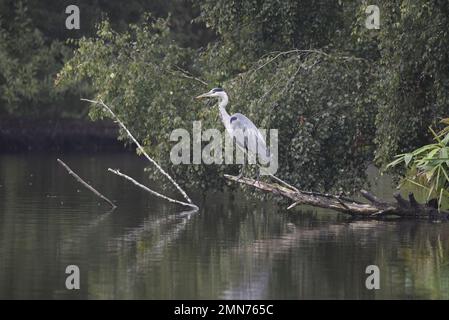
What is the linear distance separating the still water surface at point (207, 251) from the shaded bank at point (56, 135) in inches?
777

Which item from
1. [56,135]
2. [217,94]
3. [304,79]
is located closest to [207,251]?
[217,94]

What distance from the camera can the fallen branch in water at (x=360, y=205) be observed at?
21109mm

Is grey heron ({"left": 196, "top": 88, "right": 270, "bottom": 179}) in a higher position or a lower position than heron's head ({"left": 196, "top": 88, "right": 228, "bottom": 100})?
lower

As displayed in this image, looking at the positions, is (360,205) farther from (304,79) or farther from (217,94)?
(217,94)

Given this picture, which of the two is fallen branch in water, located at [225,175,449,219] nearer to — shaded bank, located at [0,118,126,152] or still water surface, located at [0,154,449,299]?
still water surface, located at [0,154,449,299]

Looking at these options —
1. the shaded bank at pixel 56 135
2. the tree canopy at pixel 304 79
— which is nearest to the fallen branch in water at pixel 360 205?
the tree canopy at pixel 304 79

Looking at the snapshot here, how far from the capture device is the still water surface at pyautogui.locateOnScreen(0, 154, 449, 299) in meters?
14.5

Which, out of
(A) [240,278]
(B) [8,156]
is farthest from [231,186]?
(B) [8,156]

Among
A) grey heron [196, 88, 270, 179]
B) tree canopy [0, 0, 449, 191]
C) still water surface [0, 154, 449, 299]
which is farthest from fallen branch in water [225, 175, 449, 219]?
tree canopy [0, 0, 449, 191]

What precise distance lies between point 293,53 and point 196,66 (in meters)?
3.03

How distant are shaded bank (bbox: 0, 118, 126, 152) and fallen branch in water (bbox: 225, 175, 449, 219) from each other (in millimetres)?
25366

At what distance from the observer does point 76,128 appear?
4788 centimetres

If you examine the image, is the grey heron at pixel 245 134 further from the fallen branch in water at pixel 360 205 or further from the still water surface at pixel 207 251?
the still water surface at pixel 207 251

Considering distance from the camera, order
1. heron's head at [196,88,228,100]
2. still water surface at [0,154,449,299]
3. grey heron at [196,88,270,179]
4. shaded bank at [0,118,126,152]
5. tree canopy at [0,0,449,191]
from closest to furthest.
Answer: still water surface at [0,154,449,299], tree canopy at [0,0,449,191], grey heron at [196,88,270,179], heron's head at [196,88,228,100], shaded bank at [0,118,126,152]
